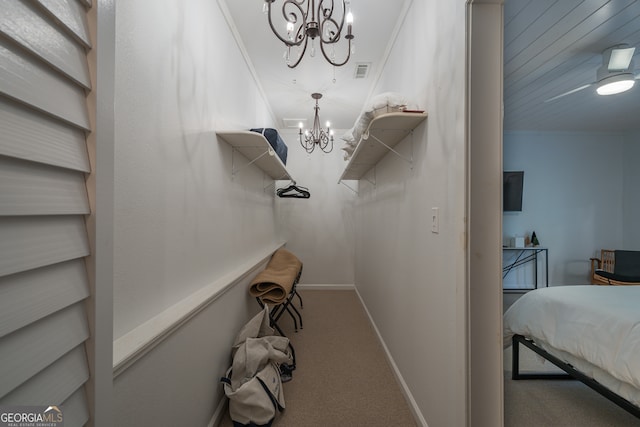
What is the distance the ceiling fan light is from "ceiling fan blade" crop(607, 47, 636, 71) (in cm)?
8

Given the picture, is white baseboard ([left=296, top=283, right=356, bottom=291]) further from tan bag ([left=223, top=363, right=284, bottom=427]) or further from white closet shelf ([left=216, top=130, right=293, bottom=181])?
tan bag ([left=223, top=363, right=284, bottom=427])

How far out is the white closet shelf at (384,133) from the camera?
1440mm

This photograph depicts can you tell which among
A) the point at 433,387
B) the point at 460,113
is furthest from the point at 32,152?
the point at 433,387

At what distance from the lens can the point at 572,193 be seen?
3.02 metres

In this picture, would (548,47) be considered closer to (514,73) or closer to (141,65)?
(514,73)

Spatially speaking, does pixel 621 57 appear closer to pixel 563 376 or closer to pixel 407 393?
pixel 563 376

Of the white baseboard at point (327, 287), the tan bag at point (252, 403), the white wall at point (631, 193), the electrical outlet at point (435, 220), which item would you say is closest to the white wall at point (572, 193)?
the white wall at point (631, 193)

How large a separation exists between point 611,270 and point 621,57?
8.82 ft

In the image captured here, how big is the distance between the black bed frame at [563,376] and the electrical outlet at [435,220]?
123 centimetres

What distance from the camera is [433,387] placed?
1338mm

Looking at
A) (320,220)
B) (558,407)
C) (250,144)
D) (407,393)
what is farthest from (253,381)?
(320,220)

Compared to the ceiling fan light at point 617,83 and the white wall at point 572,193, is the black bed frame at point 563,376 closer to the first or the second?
the white wall at point 572,193

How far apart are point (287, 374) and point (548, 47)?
3.22m

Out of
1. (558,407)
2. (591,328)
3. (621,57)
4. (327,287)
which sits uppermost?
(621,57)
